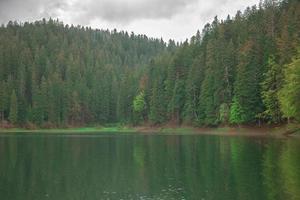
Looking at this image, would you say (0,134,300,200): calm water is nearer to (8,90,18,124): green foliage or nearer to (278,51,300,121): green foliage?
(278,51,300,121): green foliage

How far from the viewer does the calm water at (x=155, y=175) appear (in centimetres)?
3275

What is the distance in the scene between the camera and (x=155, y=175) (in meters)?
42.1

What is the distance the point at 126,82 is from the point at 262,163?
14023cm

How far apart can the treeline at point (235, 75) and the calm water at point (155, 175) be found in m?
29.4

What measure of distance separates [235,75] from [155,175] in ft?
262

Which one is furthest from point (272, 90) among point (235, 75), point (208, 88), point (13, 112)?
point (13, 112)

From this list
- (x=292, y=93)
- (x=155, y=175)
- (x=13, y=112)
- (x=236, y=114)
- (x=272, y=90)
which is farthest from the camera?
(x=13, y=112)

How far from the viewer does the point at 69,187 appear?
120 feet

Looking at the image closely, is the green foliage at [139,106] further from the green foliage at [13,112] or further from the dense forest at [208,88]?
the green foliage at [13,112]

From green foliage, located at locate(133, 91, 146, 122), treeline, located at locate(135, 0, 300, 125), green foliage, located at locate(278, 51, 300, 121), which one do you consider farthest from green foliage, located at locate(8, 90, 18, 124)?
green foliage, located at locate(278, 51, 300, 121)

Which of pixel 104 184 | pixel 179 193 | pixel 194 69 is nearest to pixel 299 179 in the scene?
pixel 179 193

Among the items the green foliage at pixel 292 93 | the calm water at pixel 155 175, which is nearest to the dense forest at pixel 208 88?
the green foliage at pixel 292 93

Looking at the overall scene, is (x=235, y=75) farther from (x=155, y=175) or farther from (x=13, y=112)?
(x=13, y=112)

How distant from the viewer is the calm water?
32750 millimetres
